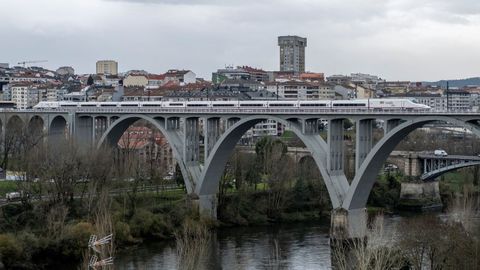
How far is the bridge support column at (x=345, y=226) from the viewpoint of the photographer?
116ft

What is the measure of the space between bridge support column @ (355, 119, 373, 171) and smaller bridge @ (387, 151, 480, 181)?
52.1ft

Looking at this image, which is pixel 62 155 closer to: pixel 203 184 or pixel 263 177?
pixel 203 184

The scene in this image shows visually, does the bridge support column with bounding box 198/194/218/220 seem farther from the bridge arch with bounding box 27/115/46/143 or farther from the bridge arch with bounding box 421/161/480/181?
the bridge arch with bounding box 421/161/480/181

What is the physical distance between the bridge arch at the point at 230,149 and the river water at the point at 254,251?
9.28ft

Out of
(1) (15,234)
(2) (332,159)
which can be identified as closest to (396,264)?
(2) (332,159)

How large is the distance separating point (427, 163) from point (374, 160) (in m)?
22.8

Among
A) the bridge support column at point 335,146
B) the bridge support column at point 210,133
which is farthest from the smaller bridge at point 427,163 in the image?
the bridge support column at point 210,133

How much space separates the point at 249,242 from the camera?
3775 cm

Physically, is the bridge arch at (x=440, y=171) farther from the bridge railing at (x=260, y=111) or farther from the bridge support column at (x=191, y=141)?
the bridge support column at (x=191, y=141)

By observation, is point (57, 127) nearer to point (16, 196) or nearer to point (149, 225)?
point (16, 196)

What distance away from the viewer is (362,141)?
35.2 m

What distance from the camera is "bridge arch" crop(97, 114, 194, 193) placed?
4391cm

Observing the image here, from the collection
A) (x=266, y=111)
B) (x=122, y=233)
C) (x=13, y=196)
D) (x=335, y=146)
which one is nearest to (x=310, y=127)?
(x=335, y=146)

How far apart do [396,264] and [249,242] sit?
1190 cm
